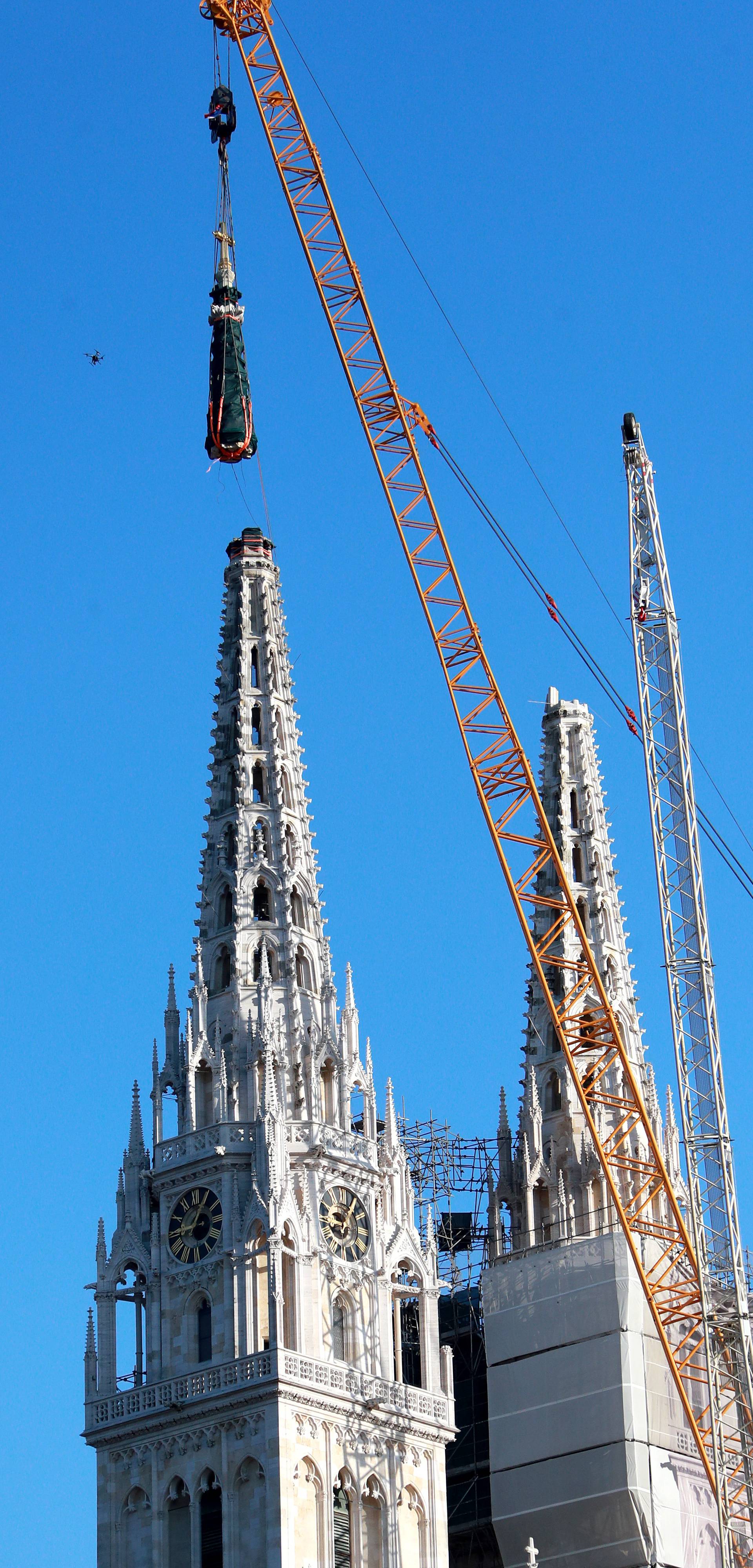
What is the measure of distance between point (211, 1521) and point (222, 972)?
72.3ft

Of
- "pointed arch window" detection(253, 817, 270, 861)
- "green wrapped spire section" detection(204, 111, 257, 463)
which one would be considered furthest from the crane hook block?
"pointed arch window" detection(253, 817, 270, 861)

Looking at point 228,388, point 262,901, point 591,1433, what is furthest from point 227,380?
point 591,1433

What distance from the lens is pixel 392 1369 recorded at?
12888cm

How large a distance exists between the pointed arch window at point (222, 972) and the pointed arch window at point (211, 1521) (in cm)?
1965

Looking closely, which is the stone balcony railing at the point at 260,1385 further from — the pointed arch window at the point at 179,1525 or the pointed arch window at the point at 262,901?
the pointed arch window at the point at 262,901

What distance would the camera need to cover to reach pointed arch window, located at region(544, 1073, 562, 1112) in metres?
152

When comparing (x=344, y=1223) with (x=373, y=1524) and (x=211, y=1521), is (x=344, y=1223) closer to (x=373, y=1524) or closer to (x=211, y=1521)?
(x=373, y=1524)

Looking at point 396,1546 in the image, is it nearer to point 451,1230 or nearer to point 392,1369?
point 392,1369

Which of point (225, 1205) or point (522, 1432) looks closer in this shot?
point (225, 1205)

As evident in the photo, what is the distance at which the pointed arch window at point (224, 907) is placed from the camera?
13438 cm

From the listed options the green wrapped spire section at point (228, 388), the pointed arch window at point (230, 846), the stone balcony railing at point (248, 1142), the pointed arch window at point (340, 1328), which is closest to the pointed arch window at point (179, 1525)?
the pointed arch window at point (340, 1328)

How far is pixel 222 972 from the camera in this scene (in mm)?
133500

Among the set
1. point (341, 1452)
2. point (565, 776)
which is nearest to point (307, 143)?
point (565, 776)

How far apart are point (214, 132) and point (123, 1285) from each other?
48.7 meters
